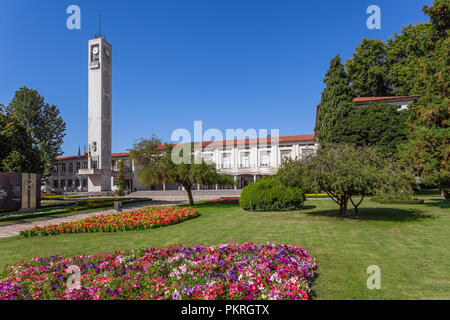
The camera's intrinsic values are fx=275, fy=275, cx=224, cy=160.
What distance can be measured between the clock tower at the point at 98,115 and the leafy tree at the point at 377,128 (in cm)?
3665

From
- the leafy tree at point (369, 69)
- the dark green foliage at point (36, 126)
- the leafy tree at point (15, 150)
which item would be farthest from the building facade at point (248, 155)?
the leafy tree at point (15, 150)

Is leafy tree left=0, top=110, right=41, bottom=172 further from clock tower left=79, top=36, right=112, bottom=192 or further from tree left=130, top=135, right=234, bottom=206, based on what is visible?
tree left=130, top=135, right=234, bottom=206

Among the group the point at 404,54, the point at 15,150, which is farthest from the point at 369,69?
the point at 15,150

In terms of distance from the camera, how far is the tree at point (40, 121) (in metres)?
47.7

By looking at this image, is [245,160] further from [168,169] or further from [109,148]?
→ [168,169]

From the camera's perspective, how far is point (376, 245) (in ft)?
25.1

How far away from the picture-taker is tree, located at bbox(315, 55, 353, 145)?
105 ft

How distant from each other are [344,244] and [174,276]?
5.20 m

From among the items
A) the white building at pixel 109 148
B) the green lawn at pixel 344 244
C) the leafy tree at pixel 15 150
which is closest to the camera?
the green lawn at pixel 344 244

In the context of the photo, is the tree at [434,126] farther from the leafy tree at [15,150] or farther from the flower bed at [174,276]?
the leafy tree at [15,150]

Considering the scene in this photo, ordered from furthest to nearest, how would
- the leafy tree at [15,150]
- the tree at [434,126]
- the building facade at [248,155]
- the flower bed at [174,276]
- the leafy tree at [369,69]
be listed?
the building facade at [248,155], the leafy tree at [369,69], the leafy tree at [15,150], the tree at [434,126], the flower bed at [174,276]

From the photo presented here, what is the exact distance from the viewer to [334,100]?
107 ft

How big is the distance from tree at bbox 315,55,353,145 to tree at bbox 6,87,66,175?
44.2 meters

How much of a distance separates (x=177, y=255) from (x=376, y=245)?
549 centimetres
